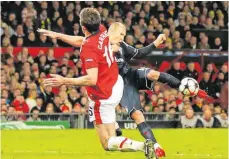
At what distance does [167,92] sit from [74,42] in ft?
36.4

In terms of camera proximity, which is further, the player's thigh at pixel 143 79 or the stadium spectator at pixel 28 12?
the stadium spectator at pixel 28 12

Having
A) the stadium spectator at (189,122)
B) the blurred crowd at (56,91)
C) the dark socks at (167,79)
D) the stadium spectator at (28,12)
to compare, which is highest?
the stadium spectator at (28,12)

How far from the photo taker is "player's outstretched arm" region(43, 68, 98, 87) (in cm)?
877

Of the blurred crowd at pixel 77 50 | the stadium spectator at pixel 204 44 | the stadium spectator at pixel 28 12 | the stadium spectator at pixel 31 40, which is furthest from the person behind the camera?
the stadium spectator at pixel 204 44

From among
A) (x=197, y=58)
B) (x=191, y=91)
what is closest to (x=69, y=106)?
(x=197, y=58)

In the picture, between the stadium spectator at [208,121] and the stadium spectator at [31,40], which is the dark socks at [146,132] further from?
the stadium spectator at [31,40]

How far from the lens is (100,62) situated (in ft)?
31.2

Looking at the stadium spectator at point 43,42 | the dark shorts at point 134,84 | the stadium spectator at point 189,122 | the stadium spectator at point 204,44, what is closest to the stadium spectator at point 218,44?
the stadium spectator at point 204,44

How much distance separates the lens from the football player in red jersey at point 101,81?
913cm

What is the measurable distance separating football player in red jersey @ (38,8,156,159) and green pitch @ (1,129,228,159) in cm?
224

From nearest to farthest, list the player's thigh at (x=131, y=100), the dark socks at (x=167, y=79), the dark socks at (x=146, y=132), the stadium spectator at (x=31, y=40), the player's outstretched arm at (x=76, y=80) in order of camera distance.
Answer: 1. the player's outstretched arm at (x=76, y=80)
2. the dark socks at (x=146, y=132)
3. the player's thigh at (x=131, y=100)
4. the dark socks at (x=167, y=79)
5. the stadium spectator at (x=31, y=40)

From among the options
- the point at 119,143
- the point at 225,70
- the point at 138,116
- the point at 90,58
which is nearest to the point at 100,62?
the point at 90,58

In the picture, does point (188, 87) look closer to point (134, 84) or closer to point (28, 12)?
point (134, 84)

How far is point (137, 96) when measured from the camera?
1216cm
